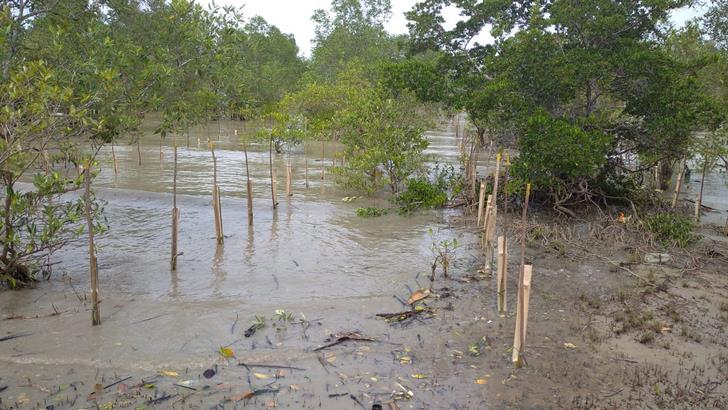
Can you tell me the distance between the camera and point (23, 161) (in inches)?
289

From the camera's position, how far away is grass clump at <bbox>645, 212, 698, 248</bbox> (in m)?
10.3

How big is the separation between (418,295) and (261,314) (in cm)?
206

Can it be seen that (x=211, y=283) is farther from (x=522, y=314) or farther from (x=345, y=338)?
(x=522, y=314)

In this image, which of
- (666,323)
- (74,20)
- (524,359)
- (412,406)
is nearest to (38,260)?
(74,20)

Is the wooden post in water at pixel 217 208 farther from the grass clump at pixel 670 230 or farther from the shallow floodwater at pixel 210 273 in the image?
the grass clump at pixel 670 230

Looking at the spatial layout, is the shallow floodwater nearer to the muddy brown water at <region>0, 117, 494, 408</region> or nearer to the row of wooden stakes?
the muddy brown water at <region>0, 117, 494, 408</region>

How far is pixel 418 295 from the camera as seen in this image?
7.77 m

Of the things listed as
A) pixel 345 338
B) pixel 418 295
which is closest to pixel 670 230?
pixel 418 295

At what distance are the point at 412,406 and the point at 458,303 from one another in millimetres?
2697

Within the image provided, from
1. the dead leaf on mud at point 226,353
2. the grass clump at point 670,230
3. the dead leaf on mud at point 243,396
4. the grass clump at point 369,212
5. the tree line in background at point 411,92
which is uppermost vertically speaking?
the tree line in background at point 411,92

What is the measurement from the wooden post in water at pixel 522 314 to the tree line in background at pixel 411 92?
4.67 m

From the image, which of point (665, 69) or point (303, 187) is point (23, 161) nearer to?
point (303, 187)

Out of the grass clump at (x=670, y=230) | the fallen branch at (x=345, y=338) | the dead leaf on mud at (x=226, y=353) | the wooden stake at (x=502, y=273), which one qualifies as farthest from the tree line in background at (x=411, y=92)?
the wooden stake at (x=502, y=273)

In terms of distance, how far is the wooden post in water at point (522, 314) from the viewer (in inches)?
211
